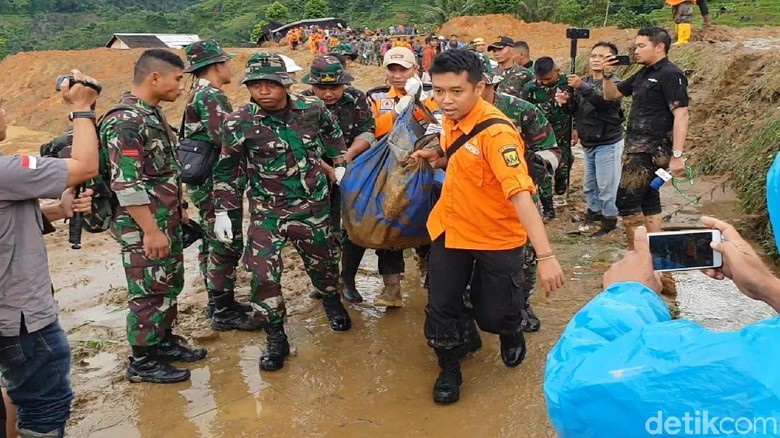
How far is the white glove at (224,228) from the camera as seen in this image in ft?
14.3

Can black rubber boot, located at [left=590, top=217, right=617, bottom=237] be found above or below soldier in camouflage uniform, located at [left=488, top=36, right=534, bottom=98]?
below

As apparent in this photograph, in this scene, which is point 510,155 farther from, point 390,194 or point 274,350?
point 274,350

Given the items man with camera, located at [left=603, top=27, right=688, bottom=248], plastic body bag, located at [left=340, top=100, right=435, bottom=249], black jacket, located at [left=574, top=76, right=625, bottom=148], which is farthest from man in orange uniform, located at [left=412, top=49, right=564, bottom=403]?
black jacket, located at [left=574, top=76, right=625, bottom=148]

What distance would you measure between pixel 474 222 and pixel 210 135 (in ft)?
7.23

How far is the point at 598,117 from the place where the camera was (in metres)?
6.36

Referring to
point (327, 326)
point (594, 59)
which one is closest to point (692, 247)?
point (327, 326)

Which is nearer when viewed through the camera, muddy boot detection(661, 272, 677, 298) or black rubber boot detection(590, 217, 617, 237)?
muddy boot detection(661, 272, 677, 298)

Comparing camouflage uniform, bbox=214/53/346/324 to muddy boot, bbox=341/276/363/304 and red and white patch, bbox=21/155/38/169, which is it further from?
red and white patch, bbox=21/155/38/169

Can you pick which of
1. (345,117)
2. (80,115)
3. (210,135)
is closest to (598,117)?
(345,117)

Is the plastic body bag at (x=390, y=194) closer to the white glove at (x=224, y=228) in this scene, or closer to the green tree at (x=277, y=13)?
the white glove at (x=224, y=228)

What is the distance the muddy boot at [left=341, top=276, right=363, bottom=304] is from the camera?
5223 millimetres

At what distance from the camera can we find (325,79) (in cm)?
486

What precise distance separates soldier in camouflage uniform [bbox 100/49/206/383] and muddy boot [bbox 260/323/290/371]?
51 centimetres

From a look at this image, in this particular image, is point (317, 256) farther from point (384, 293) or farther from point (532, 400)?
point (532, 400)
